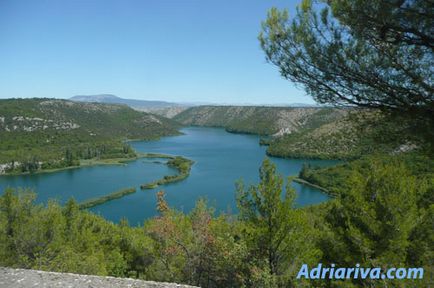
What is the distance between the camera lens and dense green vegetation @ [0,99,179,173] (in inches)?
3447

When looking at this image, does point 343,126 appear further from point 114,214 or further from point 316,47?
point 114,214

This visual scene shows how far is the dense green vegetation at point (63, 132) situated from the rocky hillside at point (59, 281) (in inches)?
3223

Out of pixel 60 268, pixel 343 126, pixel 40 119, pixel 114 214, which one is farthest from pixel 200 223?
pixel 40 119

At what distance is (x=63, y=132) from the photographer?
123 metres

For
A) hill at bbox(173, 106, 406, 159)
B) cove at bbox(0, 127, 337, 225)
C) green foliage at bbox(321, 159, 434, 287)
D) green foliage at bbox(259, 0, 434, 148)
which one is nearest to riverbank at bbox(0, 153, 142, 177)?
cove at bbox(0, 127, 337, 225)

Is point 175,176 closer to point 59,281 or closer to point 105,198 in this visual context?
point 105,198

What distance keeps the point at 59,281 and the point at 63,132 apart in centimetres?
12911

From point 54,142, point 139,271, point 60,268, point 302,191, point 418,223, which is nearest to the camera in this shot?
point 418,223

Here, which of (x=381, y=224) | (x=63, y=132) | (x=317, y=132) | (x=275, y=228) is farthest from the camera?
(x=63, y=132)

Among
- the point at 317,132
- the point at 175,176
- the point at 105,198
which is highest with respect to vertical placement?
the point at 317,132

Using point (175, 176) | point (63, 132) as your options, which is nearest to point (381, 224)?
point (175, 176)

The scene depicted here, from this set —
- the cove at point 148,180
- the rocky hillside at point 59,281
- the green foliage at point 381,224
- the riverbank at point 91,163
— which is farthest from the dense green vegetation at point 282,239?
the riverbank at point 91,163

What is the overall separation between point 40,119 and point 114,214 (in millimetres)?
102407

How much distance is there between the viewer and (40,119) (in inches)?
4985
